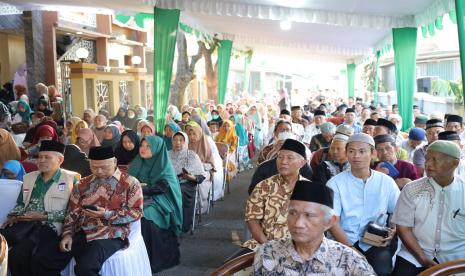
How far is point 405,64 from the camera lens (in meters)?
9.17

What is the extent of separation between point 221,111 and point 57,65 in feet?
20.5

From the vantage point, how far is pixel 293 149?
11.8 ft

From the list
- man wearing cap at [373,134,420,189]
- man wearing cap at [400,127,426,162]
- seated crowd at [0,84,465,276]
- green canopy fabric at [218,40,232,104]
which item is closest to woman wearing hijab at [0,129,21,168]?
seated crowd at [0,84,465,276]

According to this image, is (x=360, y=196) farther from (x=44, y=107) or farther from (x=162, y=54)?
(x=44, y=107)

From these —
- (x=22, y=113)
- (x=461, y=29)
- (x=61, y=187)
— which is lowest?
(x=61, y=187)

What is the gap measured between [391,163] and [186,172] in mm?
2626

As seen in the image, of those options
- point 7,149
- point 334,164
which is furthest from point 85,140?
point 334,164

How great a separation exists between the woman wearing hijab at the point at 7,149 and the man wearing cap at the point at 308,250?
158 inches

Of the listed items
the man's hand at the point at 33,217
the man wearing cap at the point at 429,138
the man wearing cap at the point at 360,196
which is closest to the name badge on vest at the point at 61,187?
the man's hand at the point at 33,217

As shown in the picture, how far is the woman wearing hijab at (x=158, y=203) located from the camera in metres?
4.91

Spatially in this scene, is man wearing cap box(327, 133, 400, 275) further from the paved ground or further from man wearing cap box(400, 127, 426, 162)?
man wearing cap box(400, 127, 426, 162)

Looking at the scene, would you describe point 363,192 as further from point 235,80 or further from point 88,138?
point 235,80

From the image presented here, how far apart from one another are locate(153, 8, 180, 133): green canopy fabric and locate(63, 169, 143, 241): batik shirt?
4552mm

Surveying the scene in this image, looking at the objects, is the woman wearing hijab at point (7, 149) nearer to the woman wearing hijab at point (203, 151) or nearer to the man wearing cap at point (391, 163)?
the woman wearing hijab at point (203, 151)
